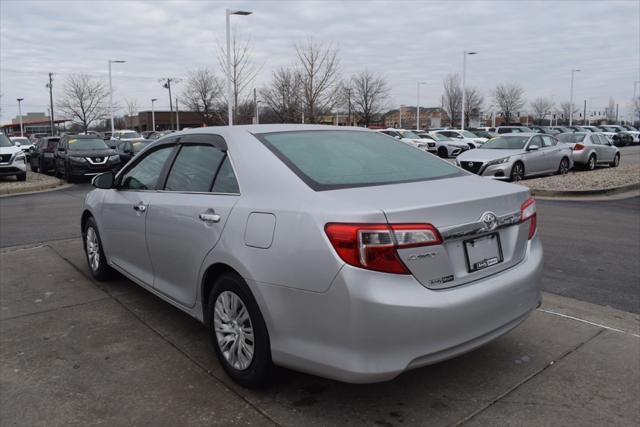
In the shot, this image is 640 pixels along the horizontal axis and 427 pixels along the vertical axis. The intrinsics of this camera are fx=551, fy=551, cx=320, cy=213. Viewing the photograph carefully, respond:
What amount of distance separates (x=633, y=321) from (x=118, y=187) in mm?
4540

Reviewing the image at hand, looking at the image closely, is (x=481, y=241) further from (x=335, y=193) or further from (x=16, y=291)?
(x=16, y=291)

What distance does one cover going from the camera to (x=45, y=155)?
73.6ft

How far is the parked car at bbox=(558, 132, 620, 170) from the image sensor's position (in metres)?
20.1

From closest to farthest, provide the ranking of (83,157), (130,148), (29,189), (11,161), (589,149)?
(29,189) < (11,161) < (83,157) < (589,149) < (130,148)

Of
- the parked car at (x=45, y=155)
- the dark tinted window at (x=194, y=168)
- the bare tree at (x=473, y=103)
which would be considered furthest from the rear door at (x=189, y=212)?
the bare tree at (x=473, y=103)

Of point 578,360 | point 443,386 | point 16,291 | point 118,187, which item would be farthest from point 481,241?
point 16,291

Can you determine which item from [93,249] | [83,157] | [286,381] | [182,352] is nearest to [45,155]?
[83,157]

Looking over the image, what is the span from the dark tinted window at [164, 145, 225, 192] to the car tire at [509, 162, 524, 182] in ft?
44.0

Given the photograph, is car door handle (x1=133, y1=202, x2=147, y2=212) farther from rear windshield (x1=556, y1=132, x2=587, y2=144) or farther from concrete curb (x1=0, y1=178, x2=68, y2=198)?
rear windshield (x1=556, y1=132, x2=587, y2=144)

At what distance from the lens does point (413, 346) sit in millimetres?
2703

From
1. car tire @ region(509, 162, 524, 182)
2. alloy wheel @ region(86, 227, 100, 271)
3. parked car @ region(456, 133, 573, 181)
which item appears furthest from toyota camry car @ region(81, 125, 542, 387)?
car tire @ region(509, 162, 524, 182)

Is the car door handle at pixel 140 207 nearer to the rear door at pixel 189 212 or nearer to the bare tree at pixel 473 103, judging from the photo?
the rear door at pixel 189 212

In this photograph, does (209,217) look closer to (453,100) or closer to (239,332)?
(239,332)

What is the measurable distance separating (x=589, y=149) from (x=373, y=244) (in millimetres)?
20343
